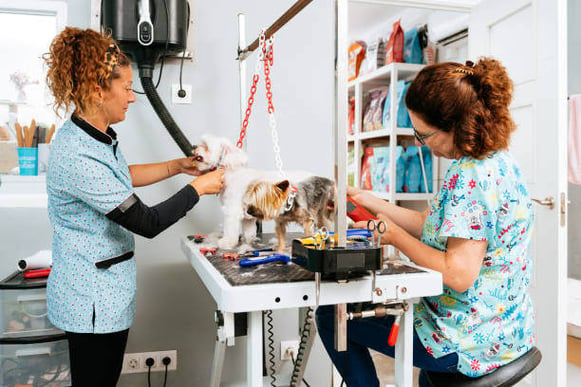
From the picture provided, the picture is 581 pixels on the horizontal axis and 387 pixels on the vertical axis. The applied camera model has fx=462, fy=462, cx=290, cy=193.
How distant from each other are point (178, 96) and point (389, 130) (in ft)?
5.97

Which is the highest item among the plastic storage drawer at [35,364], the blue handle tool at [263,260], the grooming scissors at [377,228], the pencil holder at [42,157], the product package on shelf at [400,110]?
the product package on shelf at [400,110]

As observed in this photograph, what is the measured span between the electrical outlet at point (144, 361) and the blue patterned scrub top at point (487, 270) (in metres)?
1.22

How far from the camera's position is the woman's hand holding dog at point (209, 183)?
53.9 inches

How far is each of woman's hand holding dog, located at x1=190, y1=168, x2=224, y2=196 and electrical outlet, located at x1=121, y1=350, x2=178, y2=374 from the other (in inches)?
37.1

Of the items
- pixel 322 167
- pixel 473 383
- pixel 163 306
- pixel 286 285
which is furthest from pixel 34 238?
pixel 473 383

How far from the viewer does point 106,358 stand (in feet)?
4.33

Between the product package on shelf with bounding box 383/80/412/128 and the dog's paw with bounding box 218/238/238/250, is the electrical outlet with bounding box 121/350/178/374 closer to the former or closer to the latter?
the dog's paw with bounding box 218/238/238/250

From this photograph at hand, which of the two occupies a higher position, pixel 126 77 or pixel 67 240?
pixel 126 77

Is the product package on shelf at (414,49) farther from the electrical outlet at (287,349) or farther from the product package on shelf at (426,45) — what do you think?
the electrical outlet at (287,349)

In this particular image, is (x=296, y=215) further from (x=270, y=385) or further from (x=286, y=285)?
(x=270, y=385)

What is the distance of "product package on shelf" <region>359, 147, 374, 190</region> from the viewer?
3.74m

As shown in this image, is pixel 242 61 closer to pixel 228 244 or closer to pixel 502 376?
pixel 228 244

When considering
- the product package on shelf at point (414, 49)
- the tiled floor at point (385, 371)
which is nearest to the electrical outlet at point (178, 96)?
the tiled floor at point (385, 371)

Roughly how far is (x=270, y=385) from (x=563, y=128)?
1575 mm
